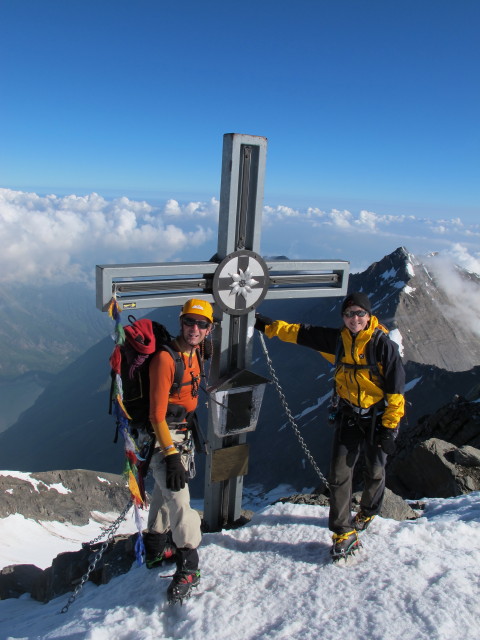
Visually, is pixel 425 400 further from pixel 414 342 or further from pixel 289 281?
pixel 289 281

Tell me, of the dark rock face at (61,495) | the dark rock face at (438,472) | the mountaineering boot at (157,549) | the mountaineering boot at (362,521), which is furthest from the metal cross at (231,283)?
the dark rock face at (61,495)

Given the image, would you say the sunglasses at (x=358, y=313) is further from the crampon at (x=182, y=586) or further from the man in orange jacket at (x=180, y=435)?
the crampon at (x=182, y=586)

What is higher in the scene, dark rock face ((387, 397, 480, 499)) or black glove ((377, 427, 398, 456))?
black glove ((377, 427, 398, 456))

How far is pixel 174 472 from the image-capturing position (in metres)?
6.32

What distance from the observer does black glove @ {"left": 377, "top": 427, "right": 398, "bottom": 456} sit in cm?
665

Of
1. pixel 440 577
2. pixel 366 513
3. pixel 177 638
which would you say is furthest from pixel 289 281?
pixel 177 638

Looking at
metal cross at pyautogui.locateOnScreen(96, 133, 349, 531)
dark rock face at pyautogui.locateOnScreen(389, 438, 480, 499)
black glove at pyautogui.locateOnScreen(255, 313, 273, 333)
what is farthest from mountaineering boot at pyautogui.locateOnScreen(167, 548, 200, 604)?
dark rock face at pyautogui.locateOnScreen(389, 438, 480, 499)

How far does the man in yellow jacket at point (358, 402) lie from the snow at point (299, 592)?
0.45 m

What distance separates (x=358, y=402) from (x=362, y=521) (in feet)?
6.00

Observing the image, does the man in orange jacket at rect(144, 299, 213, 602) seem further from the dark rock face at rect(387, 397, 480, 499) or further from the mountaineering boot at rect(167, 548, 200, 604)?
the dark rock face at rect(387, 397, 480, 499)

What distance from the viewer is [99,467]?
6201 inches

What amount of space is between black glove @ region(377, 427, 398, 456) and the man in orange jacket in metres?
2.67

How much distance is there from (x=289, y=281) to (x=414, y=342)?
485ft

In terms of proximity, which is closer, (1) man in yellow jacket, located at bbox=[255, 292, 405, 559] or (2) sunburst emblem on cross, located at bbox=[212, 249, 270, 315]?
(1) man in yellow jacket, located at bbox=[255, 292, 405, 559]
